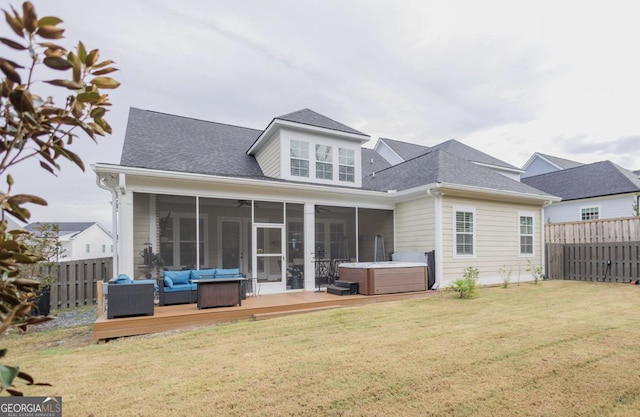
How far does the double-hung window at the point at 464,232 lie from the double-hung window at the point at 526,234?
2552 millimetres

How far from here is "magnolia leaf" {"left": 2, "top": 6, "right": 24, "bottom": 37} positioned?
1065mm

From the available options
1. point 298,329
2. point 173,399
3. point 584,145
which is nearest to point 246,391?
point 173,399

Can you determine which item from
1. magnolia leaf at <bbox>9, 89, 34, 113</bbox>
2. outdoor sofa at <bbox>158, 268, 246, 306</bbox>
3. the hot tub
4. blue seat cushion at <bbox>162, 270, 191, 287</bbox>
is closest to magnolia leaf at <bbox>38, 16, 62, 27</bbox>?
magnolia leaf at <bbox>9, 89, 34, 113</bbox>

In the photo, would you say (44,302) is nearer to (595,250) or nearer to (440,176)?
(440,176)

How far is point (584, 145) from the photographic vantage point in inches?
1647

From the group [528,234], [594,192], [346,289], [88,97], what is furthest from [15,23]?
[594,192]

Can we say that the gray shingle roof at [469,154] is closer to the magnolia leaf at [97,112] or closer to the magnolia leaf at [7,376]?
the magnolia leaf at [97,112]

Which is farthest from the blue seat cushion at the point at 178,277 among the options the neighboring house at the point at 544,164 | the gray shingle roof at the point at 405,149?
the neighboring house at the point at 544,164

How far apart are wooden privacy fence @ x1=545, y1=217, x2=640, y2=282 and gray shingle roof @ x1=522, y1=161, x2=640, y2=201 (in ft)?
22.3

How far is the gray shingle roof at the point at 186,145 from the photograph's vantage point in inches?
366

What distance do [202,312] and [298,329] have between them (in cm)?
203

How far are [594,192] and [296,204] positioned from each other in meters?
17.6

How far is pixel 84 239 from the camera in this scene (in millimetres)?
32156

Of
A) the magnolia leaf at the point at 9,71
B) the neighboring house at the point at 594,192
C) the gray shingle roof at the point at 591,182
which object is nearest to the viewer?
the magnolia leaf at the point at 9,71
